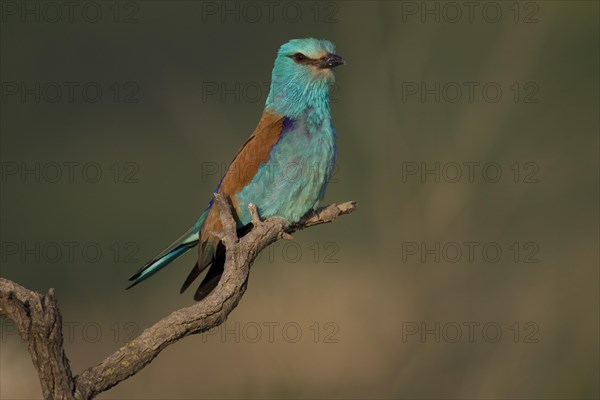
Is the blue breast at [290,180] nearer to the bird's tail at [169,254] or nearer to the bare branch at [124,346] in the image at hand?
the bird's tail at [169,254]

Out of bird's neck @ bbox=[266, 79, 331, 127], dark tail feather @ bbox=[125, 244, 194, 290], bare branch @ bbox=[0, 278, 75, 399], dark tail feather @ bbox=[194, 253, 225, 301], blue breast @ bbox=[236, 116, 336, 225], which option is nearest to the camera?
bare branch @ bbox=[0, 278, 75, 399]

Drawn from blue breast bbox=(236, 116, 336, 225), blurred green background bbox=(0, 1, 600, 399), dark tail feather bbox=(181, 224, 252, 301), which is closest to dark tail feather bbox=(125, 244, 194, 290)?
dark tail feather bbox=(181, 224, 252, 301)

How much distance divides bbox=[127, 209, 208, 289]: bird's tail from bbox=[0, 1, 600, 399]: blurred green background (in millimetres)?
1206

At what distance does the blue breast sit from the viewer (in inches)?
133

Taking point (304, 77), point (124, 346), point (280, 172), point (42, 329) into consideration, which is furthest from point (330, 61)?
point (42, 329)

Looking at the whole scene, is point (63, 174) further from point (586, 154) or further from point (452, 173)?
point (586, 154)

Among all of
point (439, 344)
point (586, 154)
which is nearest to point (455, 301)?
point (439, 344)

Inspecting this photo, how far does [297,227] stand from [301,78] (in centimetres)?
55

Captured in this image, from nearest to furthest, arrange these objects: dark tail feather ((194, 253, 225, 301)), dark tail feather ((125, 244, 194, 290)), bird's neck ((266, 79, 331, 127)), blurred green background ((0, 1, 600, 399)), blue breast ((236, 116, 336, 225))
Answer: dark tail feather ((194, 253, 225, 301))
dark tail feather ((125, 244, 194, 290))
blue breast ((236, 116, 336, 225))
bird's neck ((266, 79, 331, 127))
blurred green background ((0, 1, 600, 399))

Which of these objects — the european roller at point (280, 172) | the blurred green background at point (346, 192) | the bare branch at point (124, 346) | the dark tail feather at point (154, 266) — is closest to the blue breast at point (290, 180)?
the european roller at point (280, 172)

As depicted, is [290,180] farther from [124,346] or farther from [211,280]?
[124,346]

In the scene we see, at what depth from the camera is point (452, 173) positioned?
5.34 metres

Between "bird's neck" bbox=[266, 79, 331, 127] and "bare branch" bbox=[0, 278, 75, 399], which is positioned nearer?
"bare branch" bbox=[0, 278, 75, 399]

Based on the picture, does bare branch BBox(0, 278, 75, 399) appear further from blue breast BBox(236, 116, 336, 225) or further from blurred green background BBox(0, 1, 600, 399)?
blurred green background BBox(0, 1, 600, 399)
